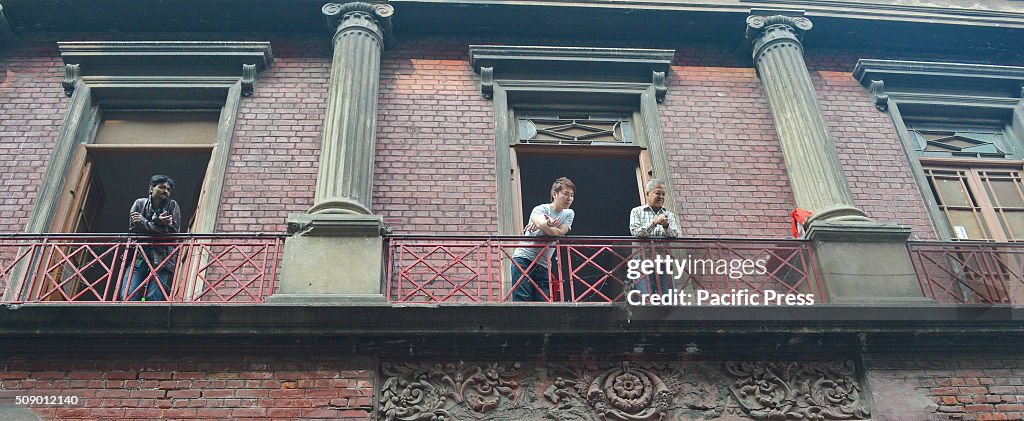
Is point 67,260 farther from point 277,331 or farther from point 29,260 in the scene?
point 277,331

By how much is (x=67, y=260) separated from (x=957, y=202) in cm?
825

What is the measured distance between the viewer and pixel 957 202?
30.0 feet

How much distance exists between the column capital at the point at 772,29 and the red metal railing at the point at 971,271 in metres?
2.93

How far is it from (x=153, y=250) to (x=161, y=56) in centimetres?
286

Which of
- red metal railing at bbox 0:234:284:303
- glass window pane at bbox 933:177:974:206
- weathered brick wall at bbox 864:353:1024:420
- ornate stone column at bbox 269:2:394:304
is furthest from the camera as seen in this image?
glass window pane at bbox 933:177:974:206

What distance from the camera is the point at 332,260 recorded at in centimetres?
714

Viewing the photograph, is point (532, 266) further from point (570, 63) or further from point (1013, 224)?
point (1013, 224)

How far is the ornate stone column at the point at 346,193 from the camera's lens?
7.02 m

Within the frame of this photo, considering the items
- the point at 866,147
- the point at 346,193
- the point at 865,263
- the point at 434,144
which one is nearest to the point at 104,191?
the point at 346,193

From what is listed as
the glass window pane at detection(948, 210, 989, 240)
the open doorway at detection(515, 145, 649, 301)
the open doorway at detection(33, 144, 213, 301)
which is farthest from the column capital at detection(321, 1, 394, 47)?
the glass window pane at detection(948, 210, 989, 240)

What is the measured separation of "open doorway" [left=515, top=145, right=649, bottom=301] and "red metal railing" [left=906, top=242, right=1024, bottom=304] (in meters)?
2.60

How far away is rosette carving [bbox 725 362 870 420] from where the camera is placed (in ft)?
21.9

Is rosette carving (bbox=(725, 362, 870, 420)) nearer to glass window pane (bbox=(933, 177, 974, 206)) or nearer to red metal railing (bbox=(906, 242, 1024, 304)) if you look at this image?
red metal railing (bbox=(906, 242, 1024, 304))

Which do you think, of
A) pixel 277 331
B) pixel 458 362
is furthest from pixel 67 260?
pixel 458 362
